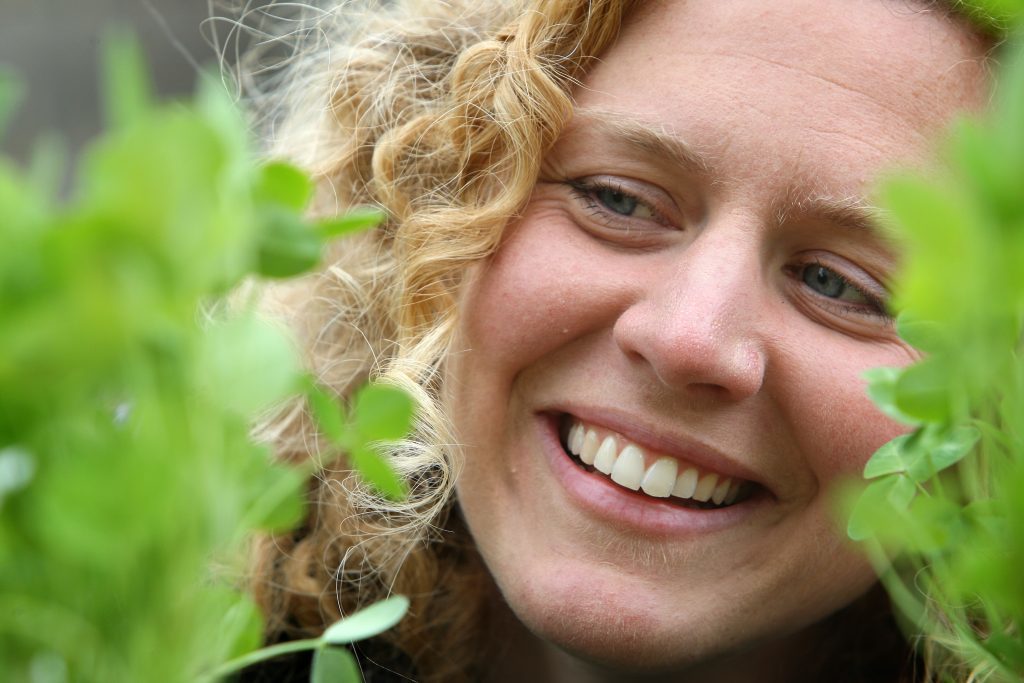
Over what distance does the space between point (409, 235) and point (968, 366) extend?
849mm

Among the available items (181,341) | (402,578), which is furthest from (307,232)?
(402,578)

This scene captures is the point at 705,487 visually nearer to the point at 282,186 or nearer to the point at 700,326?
the point at 700,326

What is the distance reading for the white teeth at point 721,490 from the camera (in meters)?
1.07

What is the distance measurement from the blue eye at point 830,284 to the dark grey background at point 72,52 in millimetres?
3075

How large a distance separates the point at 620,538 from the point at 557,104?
16.7 inches

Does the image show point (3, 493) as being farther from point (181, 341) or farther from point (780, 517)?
point (780, 517)

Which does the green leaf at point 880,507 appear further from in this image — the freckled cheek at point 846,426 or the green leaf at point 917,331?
the freckled cheek at point 846,426

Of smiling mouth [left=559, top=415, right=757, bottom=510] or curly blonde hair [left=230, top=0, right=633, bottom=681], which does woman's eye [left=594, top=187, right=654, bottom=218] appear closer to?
curly blonde hair [left=230, top=0, right=633, bottom=681]

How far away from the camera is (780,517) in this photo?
1.05 m

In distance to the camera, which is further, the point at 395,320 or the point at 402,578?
the point at 402,578

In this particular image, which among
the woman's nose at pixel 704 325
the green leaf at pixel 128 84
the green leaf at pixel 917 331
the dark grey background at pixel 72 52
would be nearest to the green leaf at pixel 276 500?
the green leaf at pixel 128 84

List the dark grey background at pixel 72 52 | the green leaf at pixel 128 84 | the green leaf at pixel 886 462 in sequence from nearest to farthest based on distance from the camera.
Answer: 1. the green leaf at pixel 128 84
2. the green leaf at pixel 886 462
3. the dark grey background at pixel 72 52

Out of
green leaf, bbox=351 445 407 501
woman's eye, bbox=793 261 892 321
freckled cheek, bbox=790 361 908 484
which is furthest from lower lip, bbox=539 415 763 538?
green leaf, bbox=351 445 407 501

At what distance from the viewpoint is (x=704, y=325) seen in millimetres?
917
